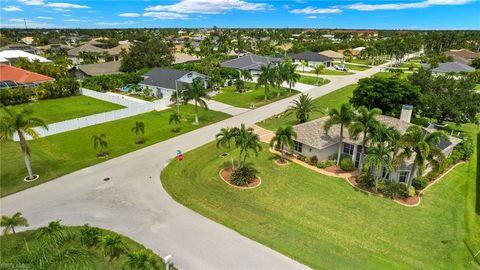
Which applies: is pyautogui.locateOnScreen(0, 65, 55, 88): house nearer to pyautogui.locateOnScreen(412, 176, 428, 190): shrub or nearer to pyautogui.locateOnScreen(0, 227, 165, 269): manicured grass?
pyautogui.locateOnScreen(0, 227, 165, 269): manicured grass

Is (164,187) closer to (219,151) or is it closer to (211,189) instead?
(211,189)

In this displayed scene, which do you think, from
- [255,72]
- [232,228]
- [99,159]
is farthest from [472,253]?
[255,72]

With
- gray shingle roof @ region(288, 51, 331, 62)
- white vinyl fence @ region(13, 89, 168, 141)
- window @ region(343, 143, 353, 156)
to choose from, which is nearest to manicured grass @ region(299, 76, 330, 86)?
gray shingle roof @ region(288, 51, 331, 62)

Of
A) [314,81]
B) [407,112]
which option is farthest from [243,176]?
[314,81]

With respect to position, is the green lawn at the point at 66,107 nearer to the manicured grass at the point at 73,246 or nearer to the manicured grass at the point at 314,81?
the manicured grass at the point at 73,246

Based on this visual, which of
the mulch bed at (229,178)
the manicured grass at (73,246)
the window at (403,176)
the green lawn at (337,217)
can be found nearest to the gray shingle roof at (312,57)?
the green lawn at (337,217)

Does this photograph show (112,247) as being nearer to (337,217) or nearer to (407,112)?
(337,217)
